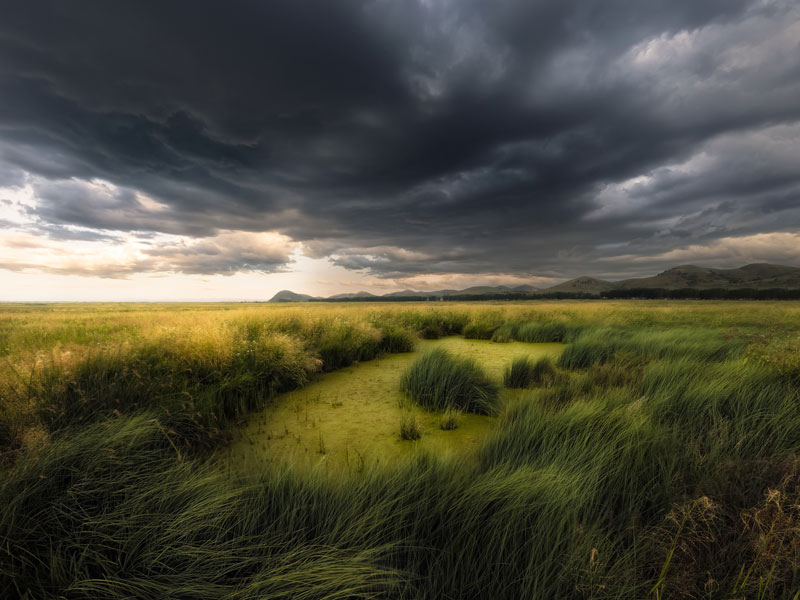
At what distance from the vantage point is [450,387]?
4805mm

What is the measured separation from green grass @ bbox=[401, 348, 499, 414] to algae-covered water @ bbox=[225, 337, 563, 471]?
176mm

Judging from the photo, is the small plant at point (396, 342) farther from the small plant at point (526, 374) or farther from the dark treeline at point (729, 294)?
the dark treeline at point (729, 294)

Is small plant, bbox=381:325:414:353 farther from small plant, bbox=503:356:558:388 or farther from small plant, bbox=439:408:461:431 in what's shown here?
small plant, bbox=439:408:461:431

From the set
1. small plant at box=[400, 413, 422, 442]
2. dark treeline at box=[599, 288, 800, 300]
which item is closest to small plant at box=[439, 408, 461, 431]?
small plant at box=[400, 413, 422, 442]

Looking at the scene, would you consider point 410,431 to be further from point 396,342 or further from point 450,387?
point 396,342

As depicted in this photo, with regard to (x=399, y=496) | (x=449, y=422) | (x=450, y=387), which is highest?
(x=399, y=496)

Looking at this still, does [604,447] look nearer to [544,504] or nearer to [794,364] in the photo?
[544,504]

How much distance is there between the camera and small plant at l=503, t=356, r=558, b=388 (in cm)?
557

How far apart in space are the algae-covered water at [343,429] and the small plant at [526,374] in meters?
0.28

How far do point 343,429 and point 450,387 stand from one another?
1.80 m

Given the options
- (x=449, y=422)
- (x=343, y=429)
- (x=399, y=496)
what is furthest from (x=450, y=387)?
(x=399, y=496)

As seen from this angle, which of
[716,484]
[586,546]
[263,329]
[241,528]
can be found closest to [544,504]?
[586,546]

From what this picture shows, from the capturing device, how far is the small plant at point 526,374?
557cm

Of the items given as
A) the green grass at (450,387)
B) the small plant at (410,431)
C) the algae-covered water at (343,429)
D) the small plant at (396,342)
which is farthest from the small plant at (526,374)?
the small plant at (396,342)
